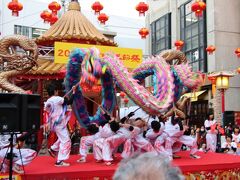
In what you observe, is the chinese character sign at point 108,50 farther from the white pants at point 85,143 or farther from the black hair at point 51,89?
the white pants at point 85,143

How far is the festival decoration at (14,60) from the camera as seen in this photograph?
7.60 m

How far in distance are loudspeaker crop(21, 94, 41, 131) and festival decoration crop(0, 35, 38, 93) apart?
2.18 meters

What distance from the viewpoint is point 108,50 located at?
11266 mm

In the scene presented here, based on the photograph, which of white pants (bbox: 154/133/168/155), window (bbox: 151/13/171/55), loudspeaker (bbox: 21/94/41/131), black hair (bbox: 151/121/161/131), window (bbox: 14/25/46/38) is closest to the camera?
loudspeaker (bbox: 21/94/41/131)

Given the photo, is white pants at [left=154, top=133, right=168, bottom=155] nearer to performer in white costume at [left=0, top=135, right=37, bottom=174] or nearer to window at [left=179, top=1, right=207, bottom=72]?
performer in white costume at [left=0, top=135, right=37, bottom=174]

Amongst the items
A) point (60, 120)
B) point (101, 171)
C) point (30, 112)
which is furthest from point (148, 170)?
point (60, 120)

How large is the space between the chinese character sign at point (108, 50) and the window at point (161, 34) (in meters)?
14.1

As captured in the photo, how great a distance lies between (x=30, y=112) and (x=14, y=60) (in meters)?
2.69

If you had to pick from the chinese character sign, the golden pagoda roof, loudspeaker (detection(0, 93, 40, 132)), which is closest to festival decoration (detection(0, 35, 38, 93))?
loudspeaker (detection(0, 93, 40, 132))

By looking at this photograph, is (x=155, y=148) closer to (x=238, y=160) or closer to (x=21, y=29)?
(x=238, y=160)

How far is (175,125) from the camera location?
8031 mm

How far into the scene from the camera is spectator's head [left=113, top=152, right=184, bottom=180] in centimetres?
170

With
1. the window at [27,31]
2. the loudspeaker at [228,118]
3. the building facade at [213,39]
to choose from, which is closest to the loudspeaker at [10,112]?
the loudspeaker at [228,118]

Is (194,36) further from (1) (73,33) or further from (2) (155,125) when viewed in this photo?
(2) (155,125)
